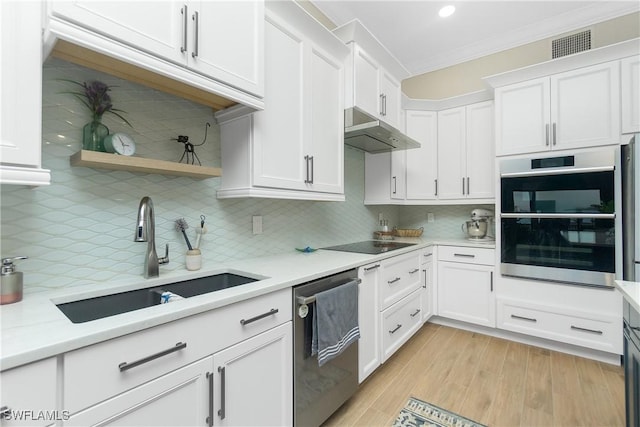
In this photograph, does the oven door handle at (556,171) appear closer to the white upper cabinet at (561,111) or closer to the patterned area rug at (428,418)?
the white upper cabinet at (561,111)

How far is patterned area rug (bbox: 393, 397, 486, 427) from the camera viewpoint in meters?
1.64

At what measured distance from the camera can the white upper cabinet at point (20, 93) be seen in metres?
0.81

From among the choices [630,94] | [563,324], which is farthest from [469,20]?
[563,324]

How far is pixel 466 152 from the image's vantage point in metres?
3.09

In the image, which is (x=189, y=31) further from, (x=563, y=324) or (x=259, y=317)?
(x=563, y=324)

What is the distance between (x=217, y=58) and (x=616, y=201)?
294 centimetres

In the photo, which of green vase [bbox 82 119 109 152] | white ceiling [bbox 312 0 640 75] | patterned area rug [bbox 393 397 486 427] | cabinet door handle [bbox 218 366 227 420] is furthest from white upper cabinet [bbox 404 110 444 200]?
green vase [bbox 82 119 109 152]

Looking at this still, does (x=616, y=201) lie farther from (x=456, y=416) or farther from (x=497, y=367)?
(x=456, y=416)

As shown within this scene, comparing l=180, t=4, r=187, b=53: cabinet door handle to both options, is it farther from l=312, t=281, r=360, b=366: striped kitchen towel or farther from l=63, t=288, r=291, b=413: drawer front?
l=312, t=281, r=360, b=366: striped kitchen towel

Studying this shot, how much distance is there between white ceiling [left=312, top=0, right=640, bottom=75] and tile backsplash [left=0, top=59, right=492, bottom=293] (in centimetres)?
195

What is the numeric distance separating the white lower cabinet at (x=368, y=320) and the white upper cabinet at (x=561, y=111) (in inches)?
74.0

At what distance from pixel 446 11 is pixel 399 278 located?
2.49 m

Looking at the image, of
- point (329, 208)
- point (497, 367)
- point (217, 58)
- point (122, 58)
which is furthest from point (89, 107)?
point (497, 367)

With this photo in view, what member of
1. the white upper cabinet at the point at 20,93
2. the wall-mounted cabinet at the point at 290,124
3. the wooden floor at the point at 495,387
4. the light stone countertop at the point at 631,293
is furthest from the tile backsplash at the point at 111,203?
the light stone countertop at the point at 631,293
